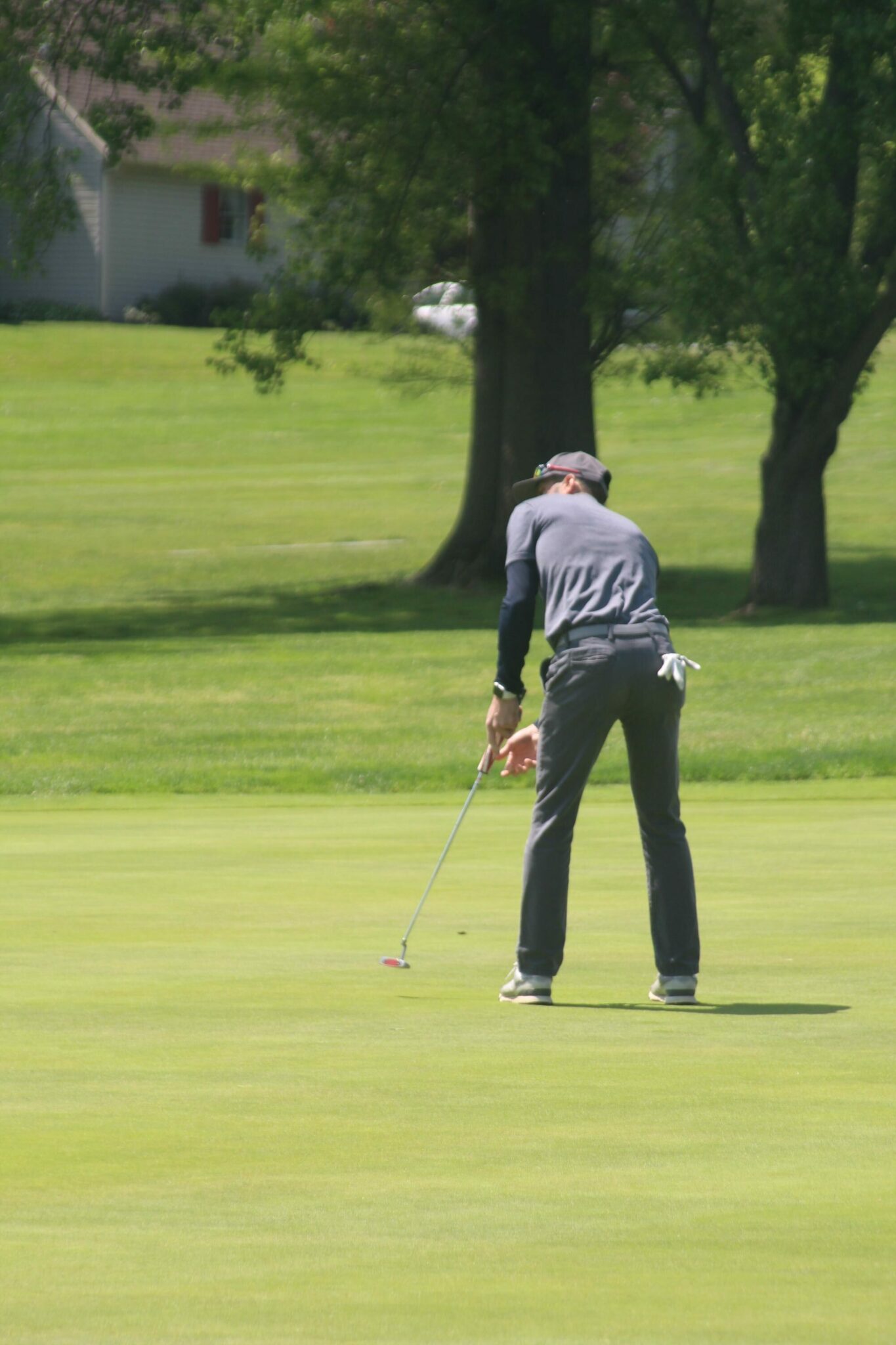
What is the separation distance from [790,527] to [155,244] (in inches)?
1428

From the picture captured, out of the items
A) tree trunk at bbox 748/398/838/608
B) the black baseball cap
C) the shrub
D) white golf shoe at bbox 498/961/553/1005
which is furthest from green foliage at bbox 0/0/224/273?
the shrub

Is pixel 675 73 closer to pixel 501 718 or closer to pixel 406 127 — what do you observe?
pixel 406 127

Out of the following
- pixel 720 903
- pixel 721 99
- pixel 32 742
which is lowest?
pixel 32 742

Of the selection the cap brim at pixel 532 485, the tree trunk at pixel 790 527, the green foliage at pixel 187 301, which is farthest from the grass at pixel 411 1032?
the green foliage at pixel 187 301

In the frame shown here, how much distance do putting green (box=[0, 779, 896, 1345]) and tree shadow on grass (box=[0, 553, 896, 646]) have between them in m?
18.6

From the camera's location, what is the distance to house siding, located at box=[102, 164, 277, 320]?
6169 centimetres

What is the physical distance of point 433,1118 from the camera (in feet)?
18.5

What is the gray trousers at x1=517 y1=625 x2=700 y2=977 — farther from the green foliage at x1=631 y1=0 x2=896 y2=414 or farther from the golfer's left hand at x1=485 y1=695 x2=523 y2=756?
the green foliage at x1=631 y1=0 x2=896 y2=414

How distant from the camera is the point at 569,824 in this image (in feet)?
25.1

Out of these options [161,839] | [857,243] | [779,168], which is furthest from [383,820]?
[857,243]

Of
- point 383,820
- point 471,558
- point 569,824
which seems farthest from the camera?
point 471,558

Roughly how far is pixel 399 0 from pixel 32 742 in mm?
15131

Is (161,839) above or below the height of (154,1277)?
below

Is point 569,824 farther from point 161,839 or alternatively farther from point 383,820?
point 383,820
